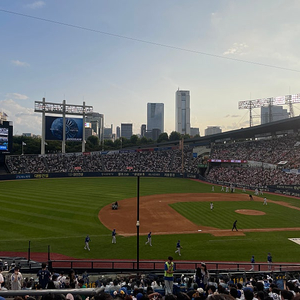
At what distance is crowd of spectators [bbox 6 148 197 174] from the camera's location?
7394 cm

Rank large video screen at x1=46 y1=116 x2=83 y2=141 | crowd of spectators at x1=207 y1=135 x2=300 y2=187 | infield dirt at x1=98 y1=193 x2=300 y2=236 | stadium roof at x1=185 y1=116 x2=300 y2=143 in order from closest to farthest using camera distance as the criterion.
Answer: infield dirt at x1=98 y1=193 x2=300 y2=236, crowd of spectators at x1=207 y1=135 x2=300 y2=187, stadium roof at x1=185 y1=116 x2=300 y2=143, large video screen at x1=46 y1=116 x2=83 y2=141

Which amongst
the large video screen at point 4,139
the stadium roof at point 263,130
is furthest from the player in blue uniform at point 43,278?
the large video screen at point 4,139

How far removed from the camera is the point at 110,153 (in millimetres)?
87938

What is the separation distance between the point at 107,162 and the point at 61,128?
17865 millimetres

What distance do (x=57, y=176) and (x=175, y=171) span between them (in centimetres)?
3414

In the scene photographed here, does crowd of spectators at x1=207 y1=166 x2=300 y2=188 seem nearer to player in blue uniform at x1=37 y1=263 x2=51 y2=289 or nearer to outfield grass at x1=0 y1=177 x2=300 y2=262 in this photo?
outfield grass at x1=0 y1=177 x2=300 y2=262

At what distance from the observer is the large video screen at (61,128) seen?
247 ft

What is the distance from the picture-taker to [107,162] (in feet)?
272

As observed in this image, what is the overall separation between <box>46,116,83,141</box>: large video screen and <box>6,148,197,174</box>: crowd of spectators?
6.95 meters

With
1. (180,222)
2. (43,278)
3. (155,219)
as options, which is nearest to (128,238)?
(155,219)

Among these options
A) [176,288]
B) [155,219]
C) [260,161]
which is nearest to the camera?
[176,288]

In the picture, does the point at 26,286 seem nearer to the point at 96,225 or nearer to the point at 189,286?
the point at 189,286

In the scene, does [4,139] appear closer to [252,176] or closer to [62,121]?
[62,121]

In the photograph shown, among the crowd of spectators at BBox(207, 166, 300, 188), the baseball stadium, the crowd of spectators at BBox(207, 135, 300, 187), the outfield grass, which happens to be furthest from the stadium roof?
the outfield grass
